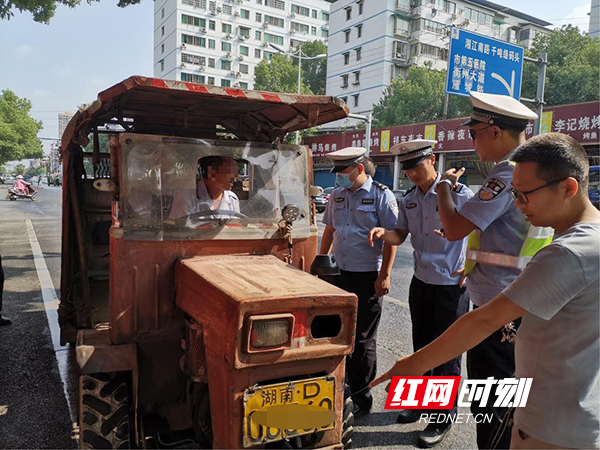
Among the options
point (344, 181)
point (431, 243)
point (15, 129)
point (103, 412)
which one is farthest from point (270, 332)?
point (15, 129)

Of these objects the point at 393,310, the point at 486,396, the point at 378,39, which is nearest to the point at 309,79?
the point at 378,39

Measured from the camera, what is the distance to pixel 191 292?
2.47 metres

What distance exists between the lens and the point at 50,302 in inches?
248

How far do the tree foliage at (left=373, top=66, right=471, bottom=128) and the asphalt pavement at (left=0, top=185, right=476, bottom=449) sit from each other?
98.6 ft

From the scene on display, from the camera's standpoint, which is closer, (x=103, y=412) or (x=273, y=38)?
(x=103, y=412)

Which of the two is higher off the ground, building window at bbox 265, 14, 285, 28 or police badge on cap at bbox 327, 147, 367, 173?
building window at bbox 265, 14, 285, 28

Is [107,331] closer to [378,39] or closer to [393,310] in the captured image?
[393,310]

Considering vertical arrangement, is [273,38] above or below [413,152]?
above

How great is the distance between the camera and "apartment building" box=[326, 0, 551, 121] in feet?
140

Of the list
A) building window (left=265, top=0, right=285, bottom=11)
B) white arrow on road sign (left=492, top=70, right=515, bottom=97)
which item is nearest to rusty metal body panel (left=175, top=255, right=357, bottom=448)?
white arrow on road sign (left=492, top=70, right=515, bottom=97)

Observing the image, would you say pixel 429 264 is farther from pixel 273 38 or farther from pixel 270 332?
pixel 273 38

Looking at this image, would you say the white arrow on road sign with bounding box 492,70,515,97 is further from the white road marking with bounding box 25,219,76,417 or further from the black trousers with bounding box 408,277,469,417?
the white road marking with bounding box 25,219,76,417

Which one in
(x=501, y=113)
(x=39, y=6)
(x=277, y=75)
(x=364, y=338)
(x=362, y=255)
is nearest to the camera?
(x=501, y=113)

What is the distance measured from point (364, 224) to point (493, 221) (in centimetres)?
132
